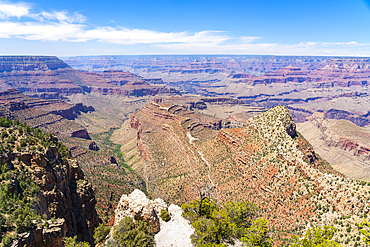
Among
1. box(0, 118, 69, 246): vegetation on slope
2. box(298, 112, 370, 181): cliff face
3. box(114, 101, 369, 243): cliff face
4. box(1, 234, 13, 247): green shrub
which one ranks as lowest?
box(298, 112, 370, 181): cliff face

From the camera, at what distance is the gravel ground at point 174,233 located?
3186 cm

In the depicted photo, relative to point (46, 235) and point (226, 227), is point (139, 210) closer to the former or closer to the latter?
point (46, 235)

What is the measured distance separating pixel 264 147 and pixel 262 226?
3332 centimetres

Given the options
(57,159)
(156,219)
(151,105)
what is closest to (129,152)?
(151,105)

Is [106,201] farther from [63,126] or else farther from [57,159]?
[63,126]

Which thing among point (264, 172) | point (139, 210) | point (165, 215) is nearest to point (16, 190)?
point (139, 210)

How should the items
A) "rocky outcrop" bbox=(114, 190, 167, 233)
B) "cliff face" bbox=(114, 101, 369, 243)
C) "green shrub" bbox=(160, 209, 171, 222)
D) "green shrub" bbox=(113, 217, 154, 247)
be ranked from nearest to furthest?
"green shrub" bbox=(113, 217, 154, 247), "rocky outcrop" bbox=(114, 190, 167, 233), "green shrub" bbox=(160, 209, 171, 222), "cliff face" bbox=(114, 101, 369, 243)

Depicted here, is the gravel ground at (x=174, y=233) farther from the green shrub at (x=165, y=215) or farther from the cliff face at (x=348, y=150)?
the cliff face at (x=348, y=150)

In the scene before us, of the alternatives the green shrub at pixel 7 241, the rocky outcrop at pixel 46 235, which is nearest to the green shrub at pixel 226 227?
the rocky outcrop at pixel 46 235

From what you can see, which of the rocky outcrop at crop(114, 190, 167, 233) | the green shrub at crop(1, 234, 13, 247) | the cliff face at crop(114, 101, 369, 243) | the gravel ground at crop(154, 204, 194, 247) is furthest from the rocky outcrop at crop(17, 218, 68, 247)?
the cliff face at crop(114, 101, 369, 243)

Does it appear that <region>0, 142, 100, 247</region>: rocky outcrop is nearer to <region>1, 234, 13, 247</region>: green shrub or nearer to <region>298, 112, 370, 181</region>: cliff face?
<region>1, 234, 13, 247</region>: green shrub

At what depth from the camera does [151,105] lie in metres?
199

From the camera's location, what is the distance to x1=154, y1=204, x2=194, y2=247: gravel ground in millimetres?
31859

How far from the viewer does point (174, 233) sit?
33.9 metres
